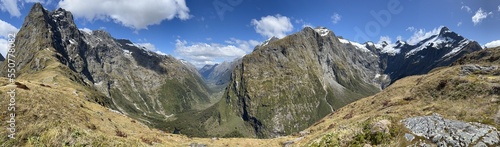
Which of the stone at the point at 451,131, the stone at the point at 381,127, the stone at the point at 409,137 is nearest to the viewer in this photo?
the stone at the point at 451,131

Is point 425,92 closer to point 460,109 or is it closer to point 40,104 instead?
point 460,109

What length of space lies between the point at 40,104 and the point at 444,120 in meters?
42.2

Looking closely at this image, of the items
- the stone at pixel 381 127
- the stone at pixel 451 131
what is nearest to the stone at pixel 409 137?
the stone at pixel 451 131

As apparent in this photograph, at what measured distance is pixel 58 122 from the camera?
21969mm

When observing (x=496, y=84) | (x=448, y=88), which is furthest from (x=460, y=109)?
(x=448, y=88)

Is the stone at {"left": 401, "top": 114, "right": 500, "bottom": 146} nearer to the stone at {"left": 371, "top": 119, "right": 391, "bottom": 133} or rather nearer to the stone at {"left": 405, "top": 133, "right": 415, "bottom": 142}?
the stone at {"left": 405, "top": 133, "right": 415, "bottom": 142}

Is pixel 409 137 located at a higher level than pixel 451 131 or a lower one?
lower

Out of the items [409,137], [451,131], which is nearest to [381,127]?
Answer: [409,137]

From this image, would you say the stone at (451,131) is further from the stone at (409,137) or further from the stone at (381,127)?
the stone at (381,127)

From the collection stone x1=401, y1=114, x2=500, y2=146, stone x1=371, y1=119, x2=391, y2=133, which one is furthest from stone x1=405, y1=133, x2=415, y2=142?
stone x1=371, y1=119, x2=391, y2=133

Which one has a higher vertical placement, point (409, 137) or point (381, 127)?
point (381, 127)

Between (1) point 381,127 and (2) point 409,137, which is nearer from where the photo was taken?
(2) point 409,137

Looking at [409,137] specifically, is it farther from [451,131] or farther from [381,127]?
[451,131]

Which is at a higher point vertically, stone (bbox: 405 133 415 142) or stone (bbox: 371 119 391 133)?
stone (bbox: 371 119 391 133)
